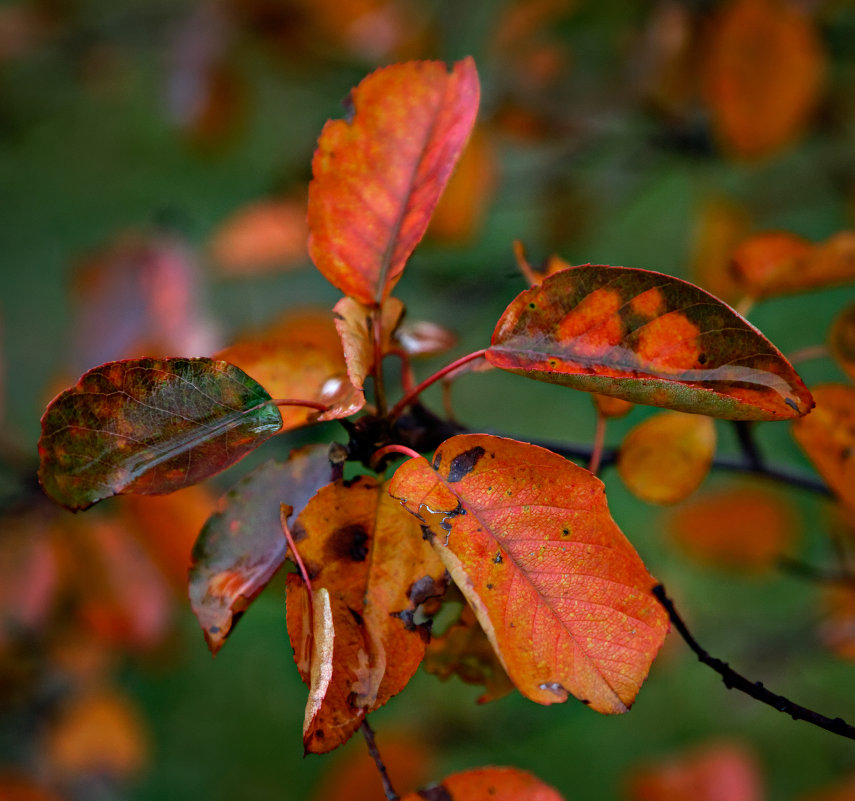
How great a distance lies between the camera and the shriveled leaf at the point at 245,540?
51 centimetres

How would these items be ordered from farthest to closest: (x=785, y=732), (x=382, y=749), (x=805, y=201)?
(x=785, y=732)
(x=805, y=201)
(x=382, y=749)

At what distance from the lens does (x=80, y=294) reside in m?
1.32

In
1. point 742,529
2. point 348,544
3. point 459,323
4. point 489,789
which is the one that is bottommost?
point 742,529

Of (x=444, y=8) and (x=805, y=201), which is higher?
(x=444, y=8)

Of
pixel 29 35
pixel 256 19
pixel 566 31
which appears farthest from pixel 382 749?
pixel 29 35

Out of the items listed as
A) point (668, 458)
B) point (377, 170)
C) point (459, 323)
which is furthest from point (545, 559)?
point (459, 323)

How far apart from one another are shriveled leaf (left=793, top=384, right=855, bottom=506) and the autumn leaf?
40 centimetres

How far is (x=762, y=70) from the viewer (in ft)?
4.03

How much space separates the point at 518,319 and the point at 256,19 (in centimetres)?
161

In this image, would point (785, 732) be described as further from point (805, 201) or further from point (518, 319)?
point (518, 319)

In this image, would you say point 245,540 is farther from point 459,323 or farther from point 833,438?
point 459,323

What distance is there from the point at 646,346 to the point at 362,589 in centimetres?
25

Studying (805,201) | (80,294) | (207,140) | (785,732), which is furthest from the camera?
(785,732)

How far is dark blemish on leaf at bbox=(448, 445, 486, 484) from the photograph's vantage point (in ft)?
1.55
